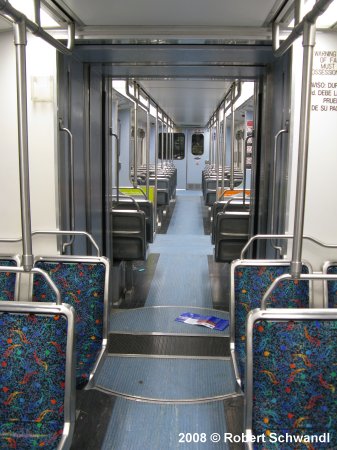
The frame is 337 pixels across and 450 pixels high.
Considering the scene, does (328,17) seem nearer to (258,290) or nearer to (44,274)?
(258,290)

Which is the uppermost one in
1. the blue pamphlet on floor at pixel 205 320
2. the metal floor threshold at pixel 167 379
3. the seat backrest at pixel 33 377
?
the seat backrest at pixel 33 377

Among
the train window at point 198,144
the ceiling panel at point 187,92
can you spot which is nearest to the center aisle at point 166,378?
the ceiling panel at point 187,92

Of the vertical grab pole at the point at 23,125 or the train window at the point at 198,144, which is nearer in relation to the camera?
the vertical grab pole at the point at 23,125

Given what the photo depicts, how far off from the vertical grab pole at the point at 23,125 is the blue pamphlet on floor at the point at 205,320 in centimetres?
274

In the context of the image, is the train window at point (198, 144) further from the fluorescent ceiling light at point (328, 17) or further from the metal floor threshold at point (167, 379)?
the fluorescent ceiling light at point (328, 17)

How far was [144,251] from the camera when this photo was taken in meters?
5.06

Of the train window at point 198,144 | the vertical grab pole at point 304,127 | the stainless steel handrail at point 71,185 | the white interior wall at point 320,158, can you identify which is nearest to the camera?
the vertical grab pole at point 304,127

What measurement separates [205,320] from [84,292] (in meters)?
2.05

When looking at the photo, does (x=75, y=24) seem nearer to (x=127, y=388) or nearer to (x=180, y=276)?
(x=127, y=388)

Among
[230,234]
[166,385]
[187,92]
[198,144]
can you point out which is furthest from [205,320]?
[198,144]

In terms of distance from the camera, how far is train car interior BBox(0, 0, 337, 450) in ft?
6.14

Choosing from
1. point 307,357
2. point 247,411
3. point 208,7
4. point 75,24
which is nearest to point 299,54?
point 208,7

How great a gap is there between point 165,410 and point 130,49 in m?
2.46

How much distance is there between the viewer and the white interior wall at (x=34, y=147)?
321 cm
